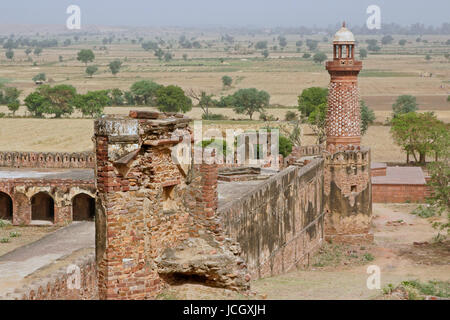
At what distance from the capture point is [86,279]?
41.1 ft

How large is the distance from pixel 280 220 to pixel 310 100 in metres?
46.4

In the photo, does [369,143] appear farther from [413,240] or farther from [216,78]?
[216,78]

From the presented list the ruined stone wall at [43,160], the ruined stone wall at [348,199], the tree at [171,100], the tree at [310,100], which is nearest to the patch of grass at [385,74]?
the tree at [310,100]

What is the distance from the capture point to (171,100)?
67625mm

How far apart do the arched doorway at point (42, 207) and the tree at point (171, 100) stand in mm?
34553

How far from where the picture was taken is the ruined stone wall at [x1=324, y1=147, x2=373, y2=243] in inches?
1106

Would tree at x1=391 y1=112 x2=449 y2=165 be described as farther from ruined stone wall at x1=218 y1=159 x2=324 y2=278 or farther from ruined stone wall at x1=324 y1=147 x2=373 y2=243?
ruined stone wall at x1=218 y1=159 x2=324 y2=278

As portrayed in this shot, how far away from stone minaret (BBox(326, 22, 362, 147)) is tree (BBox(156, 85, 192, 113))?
40094 mm

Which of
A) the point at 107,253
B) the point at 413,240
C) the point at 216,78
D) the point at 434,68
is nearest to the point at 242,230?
the point at 107,253

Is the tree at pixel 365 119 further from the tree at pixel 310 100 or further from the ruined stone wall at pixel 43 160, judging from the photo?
the ruined stone wall at pixel 43 160

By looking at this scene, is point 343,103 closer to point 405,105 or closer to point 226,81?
point 405,105

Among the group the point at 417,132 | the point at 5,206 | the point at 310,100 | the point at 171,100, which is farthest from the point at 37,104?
the point at 5,206

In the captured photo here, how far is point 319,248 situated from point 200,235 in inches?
611

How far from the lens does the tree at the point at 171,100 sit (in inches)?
2667
